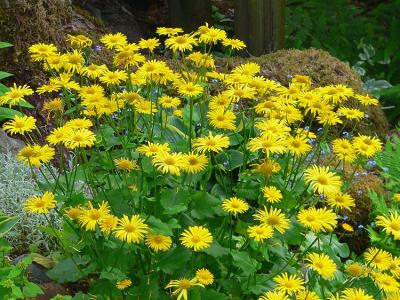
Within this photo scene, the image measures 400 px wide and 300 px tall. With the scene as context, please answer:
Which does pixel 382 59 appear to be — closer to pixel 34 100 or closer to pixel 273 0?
pixel 273 0

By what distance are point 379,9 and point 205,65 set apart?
430 cm

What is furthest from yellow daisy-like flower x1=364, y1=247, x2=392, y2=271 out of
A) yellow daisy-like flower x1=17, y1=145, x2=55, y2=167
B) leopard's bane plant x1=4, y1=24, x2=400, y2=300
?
yellow daisy-like flower x1=17, y1=145, x2=55, y2=167

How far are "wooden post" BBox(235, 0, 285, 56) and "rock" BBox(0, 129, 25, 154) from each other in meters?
2.03

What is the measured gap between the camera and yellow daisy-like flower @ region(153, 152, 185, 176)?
198 centimetres

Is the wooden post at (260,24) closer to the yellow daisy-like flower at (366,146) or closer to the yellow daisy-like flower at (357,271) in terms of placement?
the yellow daisy-like flower at (366,146)

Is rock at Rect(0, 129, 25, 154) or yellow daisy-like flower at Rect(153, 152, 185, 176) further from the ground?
yellow daisy-like flower at Rect(153, 152, 185, 176)

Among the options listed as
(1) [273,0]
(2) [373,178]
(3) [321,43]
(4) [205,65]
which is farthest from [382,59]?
(4) [205,65]

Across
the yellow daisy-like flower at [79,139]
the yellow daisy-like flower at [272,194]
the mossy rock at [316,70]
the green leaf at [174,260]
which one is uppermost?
the yellow daisy-like flower at [79,139]

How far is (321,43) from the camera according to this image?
5.98 metres

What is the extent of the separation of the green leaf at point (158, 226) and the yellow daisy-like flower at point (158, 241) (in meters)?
0.02

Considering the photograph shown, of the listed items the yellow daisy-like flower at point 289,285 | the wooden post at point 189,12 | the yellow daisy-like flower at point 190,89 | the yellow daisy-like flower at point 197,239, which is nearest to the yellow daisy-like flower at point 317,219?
the yellow daisy-like flower at point 289,285

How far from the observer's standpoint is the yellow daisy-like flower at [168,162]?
1.98 metres

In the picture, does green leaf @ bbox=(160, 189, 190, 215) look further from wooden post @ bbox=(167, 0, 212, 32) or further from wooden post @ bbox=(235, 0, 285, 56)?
wooden post @ bbox=(167, 0, 212, 32)

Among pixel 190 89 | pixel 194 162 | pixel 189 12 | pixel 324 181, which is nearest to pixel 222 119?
pixel 190 89
